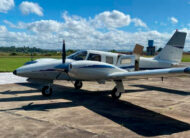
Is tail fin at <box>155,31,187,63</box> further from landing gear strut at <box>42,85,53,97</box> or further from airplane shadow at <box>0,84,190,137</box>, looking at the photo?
landing gear strut at <box>42,85,53,97</box>

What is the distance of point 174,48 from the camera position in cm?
1641

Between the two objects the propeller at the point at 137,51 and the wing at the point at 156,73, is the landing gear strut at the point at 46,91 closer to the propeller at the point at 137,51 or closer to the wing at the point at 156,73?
the wing at the point at 156,73

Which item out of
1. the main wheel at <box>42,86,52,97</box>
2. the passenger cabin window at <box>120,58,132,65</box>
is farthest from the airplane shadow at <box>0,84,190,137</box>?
the passenger cabin window at <box>120,58,132,65</box>

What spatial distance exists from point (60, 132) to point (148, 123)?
3.63 metres

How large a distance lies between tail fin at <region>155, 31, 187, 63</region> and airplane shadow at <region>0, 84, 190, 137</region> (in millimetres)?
6455

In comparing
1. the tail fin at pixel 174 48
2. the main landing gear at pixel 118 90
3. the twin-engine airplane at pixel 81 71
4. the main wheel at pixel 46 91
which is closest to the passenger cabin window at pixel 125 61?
the twin-engine airplane at pixel 81 71

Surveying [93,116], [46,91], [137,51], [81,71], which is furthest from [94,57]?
[93,116]

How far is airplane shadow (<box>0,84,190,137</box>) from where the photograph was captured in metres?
7.56

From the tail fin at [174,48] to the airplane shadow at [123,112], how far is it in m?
6.46

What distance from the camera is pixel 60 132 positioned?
22.9 feet

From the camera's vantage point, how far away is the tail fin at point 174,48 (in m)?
16.2

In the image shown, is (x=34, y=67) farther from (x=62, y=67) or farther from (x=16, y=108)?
(x=16, y=108)

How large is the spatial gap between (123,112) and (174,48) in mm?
9223

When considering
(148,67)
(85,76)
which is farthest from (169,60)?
(85,76)
